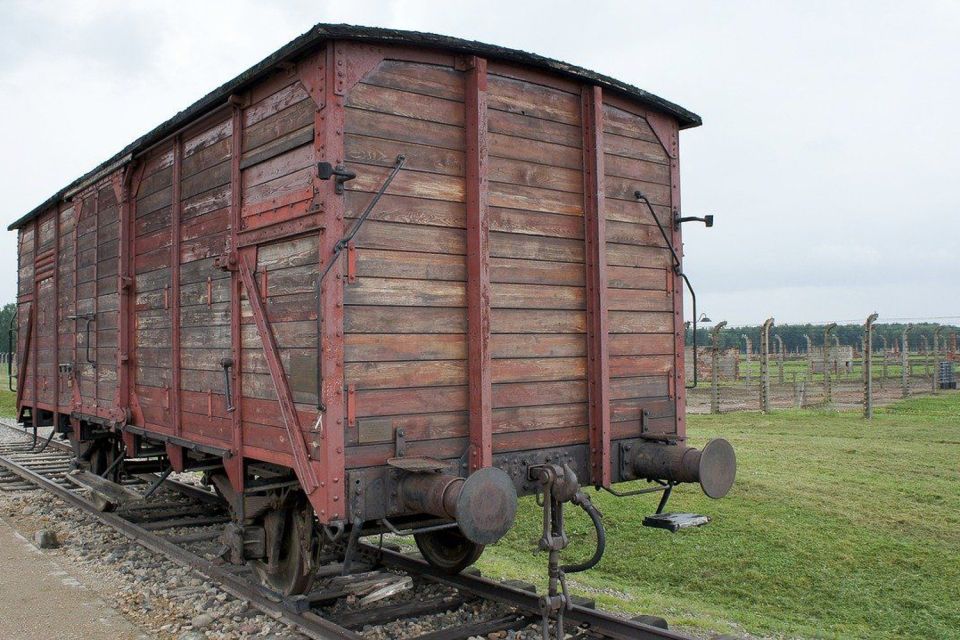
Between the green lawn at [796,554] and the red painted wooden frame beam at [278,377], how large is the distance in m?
2.72

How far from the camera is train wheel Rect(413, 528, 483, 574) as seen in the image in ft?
19.1

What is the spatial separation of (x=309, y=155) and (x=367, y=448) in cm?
178

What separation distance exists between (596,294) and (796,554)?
3871 mm

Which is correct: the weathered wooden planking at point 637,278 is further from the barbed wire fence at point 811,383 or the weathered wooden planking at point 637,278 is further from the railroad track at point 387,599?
the barbed wire fence at point 811,383

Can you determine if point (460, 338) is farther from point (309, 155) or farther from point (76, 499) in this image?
point (76, 499)

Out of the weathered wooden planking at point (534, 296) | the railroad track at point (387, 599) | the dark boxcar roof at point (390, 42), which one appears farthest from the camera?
the weathered wooden planking at point (534, 296)

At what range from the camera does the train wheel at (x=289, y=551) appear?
16.9 feet

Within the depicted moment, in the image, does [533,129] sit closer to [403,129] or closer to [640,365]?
[403,129]

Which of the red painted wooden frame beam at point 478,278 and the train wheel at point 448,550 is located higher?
the red painted wooden frame beam at point 478,278

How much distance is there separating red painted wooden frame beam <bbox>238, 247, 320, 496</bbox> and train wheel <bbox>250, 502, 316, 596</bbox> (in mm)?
616

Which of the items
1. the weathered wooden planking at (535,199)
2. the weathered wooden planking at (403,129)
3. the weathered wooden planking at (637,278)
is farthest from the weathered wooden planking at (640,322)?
the weathered wooden planking at (403,129)

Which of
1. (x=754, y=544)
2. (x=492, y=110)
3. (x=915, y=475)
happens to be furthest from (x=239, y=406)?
(x=915, y=475)

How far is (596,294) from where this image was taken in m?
5.58

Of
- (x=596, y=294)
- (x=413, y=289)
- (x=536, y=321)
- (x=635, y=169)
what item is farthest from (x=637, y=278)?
(x=413, y=289)
